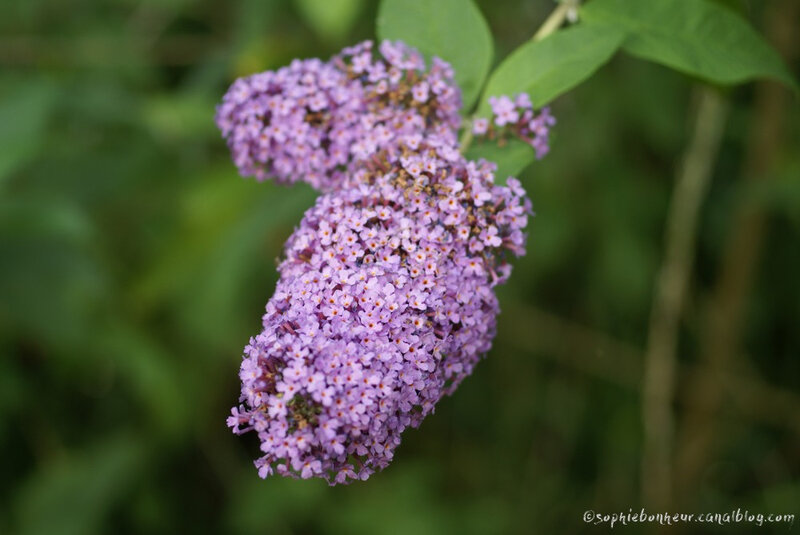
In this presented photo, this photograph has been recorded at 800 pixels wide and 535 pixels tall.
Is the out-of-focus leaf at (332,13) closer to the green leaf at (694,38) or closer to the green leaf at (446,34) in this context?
the green leaf at (446,34)

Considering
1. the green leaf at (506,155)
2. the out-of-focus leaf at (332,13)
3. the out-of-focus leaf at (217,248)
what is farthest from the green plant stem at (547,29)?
the out-of-focus leaf at (217,248)

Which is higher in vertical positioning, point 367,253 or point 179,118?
point 179,118

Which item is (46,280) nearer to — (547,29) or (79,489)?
(79,489)

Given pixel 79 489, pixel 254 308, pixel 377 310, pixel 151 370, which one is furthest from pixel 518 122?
pixel 79 489

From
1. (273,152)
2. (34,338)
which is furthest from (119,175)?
(273,152)

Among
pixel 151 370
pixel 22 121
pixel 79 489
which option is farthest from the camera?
pixel 79 489

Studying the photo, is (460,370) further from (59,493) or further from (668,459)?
(59,493)
